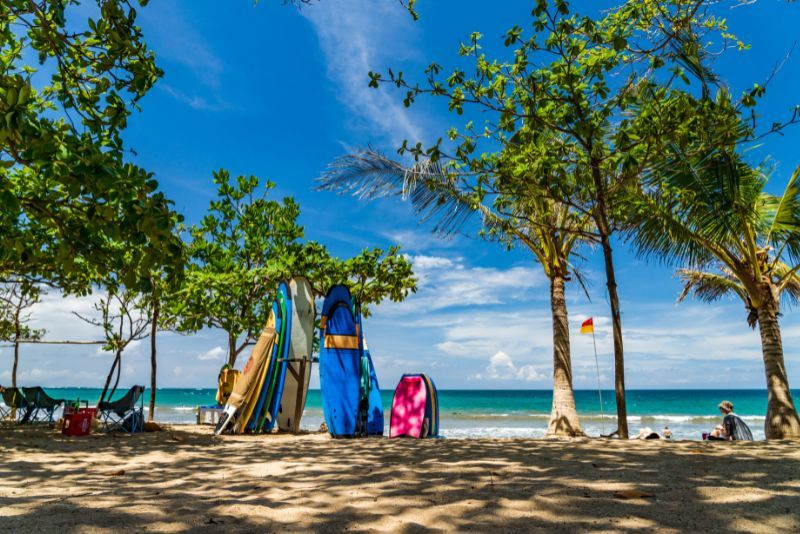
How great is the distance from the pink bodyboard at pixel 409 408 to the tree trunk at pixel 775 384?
539 cm

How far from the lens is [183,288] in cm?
1244

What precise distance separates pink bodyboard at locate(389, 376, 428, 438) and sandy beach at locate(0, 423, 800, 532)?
9.55 feet

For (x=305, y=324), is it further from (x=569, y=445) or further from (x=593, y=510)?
(x=593, y=510)

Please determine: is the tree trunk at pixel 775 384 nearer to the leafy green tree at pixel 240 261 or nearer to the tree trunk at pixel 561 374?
the tree trunk at pixel 561 374

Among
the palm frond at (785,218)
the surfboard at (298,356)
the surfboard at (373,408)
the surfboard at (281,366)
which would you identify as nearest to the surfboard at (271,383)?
the surfboard at (281,366)

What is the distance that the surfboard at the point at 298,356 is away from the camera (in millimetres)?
9891

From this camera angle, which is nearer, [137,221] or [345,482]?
[137,221]

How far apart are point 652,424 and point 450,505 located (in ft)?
123

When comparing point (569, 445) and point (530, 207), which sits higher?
point (530, 207)

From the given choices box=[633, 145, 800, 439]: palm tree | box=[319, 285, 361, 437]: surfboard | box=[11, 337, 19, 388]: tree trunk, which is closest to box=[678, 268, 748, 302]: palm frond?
box=[633, 145, 800, 439]: palm tree

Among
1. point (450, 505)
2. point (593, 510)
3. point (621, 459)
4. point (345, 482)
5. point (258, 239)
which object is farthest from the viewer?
point (258, 239)

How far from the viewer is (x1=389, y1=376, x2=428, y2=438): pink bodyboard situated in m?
9.06

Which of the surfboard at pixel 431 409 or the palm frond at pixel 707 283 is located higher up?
the palm frond at pixel 707 283

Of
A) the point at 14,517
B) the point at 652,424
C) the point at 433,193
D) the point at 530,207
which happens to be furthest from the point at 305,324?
the point at 652,424
